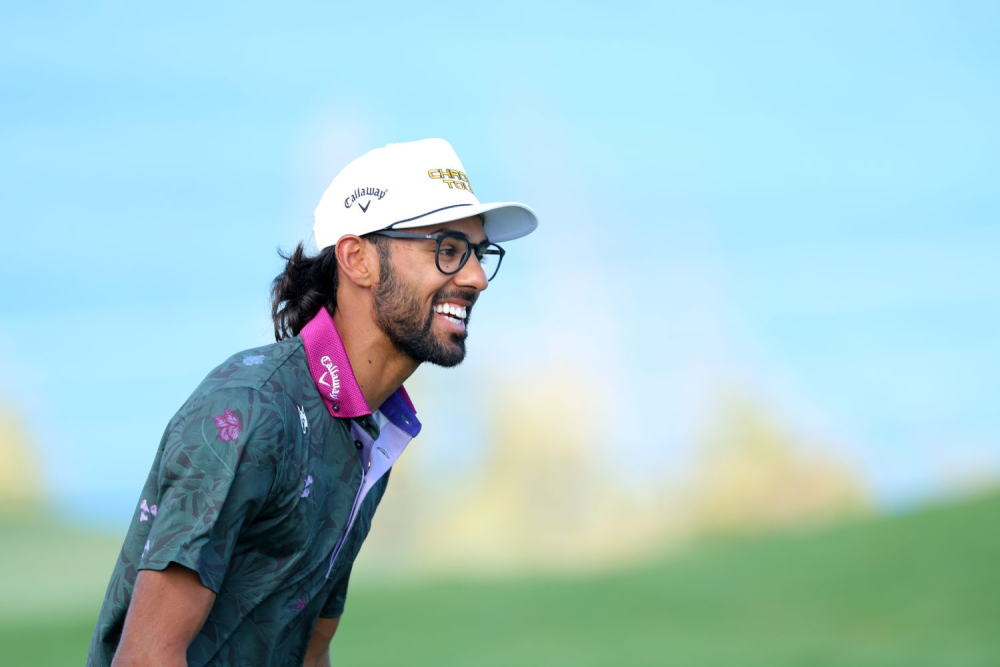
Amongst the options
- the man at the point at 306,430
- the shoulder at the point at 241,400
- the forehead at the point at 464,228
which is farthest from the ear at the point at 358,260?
the shoulder at the point at 241,400

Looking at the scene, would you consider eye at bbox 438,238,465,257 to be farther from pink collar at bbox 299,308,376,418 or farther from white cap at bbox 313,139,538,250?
pink collar at bbox 299,308,376,418

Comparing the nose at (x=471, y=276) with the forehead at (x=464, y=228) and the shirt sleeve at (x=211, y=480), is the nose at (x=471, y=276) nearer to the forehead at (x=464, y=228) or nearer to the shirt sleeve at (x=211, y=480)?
the forehead at (x=464, y=228)

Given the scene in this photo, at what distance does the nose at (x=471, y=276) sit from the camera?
10.2ft

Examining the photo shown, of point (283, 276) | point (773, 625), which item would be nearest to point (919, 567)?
point (773, 625)

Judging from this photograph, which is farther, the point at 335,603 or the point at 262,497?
the point at 335,603

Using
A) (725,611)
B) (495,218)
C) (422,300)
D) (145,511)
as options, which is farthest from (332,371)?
(725,611)

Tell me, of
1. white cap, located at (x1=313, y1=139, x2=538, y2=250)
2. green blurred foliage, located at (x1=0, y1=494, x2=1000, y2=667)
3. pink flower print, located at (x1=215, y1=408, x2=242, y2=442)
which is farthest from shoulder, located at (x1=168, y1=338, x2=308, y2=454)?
green blurred foliage, located at (x1=0, y1=494, x2=1000, y2=667)

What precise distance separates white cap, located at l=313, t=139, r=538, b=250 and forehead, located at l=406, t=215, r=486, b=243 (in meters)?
0.03

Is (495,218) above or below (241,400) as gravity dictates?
above

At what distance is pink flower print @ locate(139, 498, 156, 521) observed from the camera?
262 cm

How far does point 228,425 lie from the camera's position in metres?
2.54

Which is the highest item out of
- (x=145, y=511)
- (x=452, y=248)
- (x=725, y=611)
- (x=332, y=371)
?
(x=725, y=611)

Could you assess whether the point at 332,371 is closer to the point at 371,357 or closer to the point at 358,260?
the point at 371,357

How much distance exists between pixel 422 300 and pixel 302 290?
45 cm
